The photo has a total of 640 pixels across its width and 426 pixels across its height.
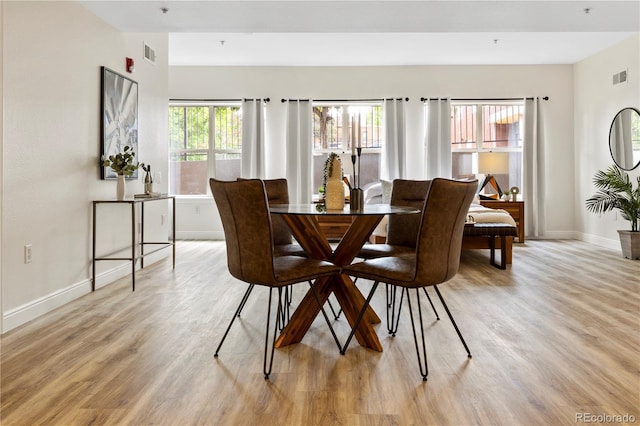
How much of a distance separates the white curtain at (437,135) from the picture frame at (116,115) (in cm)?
455

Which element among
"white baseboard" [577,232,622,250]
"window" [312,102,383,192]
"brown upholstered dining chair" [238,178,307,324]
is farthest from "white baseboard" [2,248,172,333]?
"white baseboard" [577,232,622,250]

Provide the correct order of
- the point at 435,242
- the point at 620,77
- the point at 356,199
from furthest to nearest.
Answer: the point at 620,77 < the point at 356,199 < the point at 435,242

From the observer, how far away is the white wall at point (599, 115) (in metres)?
5.79

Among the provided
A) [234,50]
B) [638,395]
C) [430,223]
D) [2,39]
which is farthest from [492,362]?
[234,50]

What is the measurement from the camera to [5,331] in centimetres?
264

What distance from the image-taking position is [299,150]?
7.22 metres

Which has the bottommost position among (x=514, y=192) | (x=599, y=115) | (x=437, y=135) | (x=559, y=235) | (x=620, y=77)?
(x=559, y=235)

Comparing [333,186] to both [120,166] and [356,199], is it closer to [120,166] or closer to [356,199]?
[356,199]

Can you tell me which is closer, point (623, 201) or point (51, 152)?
point (51, 152)

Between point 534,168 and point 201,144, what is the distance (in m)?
5.54

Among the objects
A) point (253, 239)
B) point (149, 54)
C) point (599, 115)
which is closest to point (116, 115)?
point (149, 54)

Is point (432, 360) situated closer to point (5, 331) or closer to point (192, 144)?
point (5, 331)

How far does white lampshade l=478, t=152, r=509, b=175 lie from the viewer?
7117 millimetres

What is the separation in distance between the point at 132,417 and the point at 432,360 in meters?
1.37
